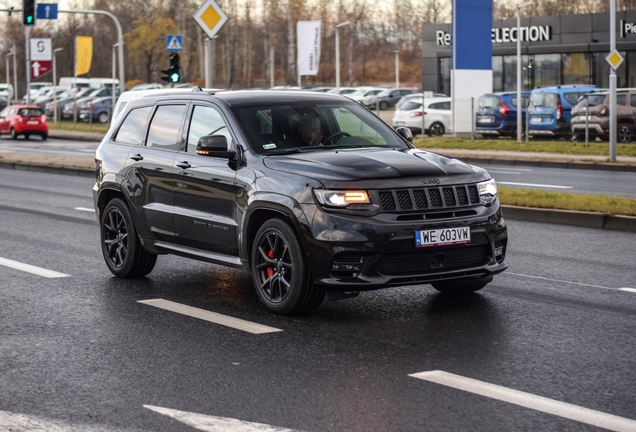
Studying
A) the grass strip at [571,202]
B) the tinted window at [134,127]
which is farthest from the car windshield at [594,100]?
the tinted window at [134,127]

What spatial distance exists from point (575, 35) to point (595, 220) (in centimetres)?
4252

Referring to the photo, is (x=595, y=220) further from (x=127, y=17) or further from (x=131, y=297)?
(x=127, y=17)

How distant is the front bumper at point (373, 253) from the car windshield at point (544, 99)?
27.6 meters

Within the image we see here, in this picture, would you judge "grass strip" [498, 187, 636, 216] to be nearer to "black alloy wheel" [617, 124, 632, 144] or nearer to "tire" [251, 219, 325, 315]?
"tire" [251, 219, 325, 315]

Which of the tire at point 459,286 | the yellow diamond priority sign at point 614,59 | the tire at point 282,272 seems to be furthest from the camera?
the yellow diamond priority sign at point 614,59

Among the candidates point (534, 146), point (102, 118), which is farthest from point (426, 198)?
point (102, 118)

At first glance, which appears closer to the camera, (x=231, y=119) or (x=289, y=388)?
(x=289, y=388)

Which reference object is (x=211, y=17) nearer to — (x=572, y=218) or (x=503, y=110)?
(x=572, y=218)

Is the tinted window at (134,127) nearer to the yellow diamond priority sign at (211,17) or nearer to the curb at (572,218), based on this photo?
the curb at (572,218)

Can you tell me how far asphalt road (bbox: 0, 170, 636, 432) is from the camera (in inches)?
198

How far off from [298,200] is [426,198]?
86cm

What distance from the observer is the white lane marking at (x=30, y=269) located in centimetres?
955

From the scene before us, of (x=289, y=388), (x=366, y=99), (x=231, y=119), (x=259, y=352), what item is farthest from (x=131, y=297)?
(x=366, y=99)

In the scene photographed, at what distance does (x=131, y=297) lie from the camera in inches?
334
